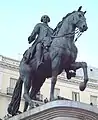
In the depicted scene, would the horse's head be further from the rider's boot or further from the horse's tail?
the horse's tail

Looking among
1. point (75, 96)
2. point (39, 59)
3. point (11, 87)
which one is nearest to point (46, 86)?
point (75, 96)

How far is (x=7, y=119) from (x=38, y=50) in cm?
221

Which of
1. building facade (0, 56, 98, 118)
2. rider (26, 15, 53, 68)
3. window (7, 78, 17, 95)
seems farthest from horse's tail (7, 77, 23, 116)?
window (7, 78, 17, 95)

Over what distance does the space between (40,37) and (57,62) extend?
1448mm

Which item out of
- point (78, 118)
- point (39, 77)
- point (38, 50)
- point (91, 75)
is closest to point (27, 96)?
point (39, 77)

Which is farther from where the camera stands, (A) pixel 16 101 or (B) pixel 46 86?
(B) pixel 46 86

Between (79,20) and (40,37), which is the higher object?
(79,20)

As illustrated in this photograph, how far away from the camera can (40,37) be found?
11070 mm

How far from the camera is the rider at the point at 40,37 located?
1048 cm

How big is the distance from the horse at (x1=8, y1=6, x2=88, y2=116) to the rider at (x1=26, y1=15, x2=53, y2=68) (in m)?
0.15

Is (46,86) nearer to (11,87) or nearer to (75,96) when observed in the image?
(75,96)

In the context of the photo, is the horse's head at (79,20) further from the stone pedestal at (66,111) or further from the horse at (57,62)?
the stone pedestal at (66,111)

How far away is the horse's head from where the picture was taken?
33.3ft

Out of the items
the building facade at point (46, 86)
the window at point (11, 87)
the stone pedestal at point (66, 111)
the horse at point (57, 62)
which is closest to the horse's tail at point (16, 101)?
the horse at point (57, 62)
